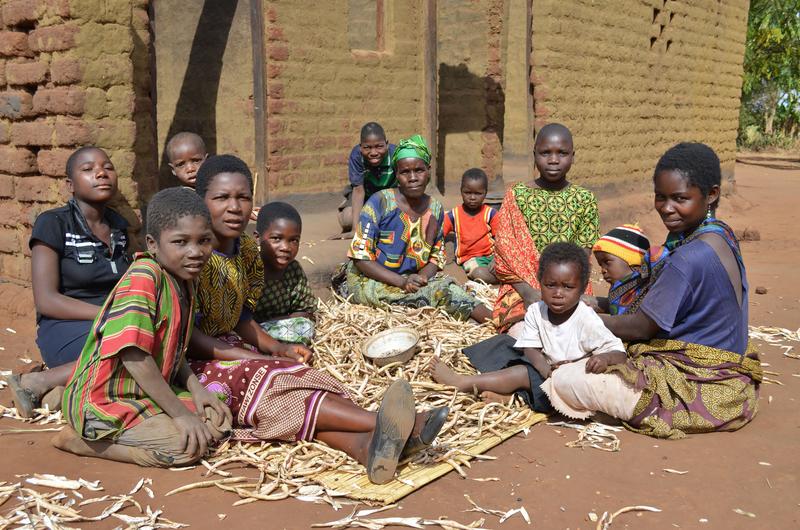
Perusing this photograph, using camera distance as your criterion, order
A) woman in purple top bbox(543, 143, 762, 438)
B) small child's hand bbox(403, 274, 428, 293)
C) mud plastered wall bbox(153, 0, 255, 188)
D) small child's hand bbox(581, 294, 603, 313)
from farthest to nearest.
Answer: mud plastered wall bbox(153, 0, 255, 188), small child's hand bbox(403, 274, 428, 293), small child's hand bbox(581, 294, 603, 313), woman in purple top bbox(543, 143, 762, 438)

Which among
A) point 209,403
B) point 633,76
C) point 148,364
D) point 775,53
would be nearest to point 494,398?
point 209,403

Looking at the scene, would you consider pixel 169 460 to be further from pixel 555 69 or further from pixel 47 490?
pixel 555 69

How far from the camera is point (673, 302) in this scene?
135 inches

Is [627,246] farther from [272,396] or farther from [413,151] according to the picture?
[272,396]

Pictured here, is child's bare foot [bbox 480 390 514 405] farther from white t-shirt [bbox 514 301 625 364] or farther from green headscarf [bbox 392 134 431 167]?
green headscarf [bbox 392 134 431 167]

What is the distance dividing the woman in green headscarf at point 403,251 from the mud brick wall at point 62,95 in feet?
5.34

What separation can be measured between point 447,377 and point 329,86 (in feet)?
18.4

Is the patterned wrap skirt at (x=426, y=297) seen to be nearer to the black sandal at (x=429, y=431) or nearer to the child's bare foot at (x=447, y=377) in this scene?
the child's bare foot at (x=447, y=377)

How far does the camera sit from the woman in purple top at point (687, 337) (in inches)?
136

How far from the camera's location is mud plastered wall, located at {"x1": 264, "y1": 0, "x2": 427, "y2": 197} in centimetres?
813

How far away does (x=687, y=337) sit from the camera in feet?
11.7

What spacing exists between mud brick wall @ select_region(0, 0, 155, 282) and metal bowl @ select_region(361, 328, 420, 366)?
1865 millimetres

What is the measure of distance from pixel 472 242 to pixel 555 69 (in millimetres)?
2841

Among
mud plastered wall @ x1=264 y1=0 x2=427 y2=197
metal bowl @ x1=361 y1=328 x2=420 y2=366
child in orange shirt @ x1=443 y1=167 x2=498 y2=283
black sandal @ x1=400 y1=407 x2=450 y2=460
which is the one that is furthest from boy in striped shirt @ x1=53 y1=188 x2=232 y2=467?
mud plastered wall @ x1=264 y1=0 x2=427 y2=197
